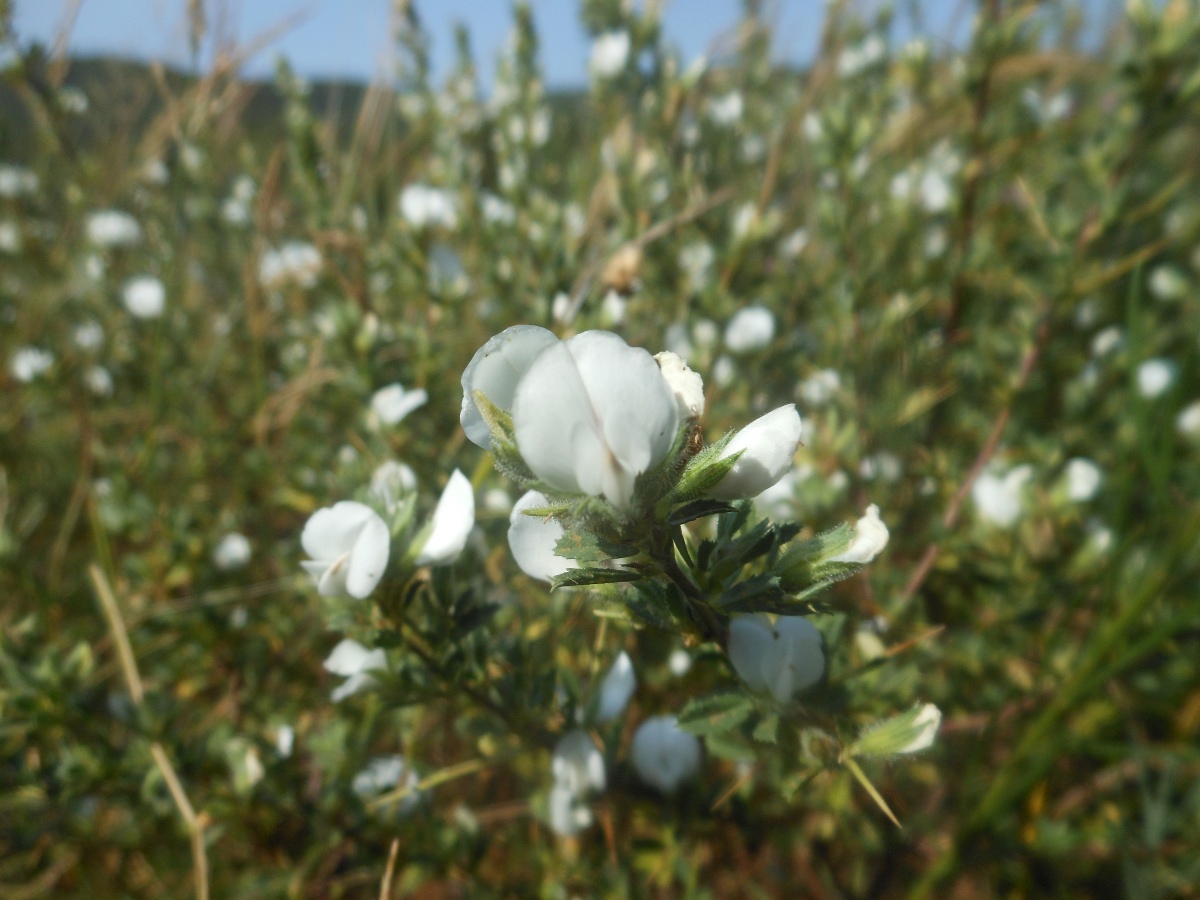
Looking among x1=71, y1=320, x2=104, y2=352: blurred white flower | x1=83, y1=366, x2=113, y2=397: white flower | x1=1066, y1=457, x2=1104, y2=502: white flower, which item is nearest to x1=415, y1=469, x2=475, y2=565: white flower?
x1=1066, y1=457, x2=1104, y2=502: white flower

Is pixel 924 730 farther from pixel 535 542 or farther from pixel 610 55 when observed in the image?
pixel 610 55

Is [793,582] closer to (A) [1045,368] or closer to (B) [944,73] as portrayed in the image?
(A) [1045,368]

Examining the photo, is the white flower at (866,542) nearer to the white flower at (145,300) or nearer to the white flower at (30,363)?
the white flower at (30,363)

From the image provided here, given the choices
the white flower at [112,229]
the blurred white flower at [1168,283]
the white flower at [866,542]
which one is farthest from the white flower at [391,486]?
the white flower at [112,229]

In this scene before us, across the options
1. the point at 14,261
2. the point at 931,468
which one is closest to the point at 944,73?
the point at 931,468

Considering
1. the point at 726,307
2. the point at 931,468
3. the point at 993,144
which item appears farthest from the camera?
the point at 993,144
